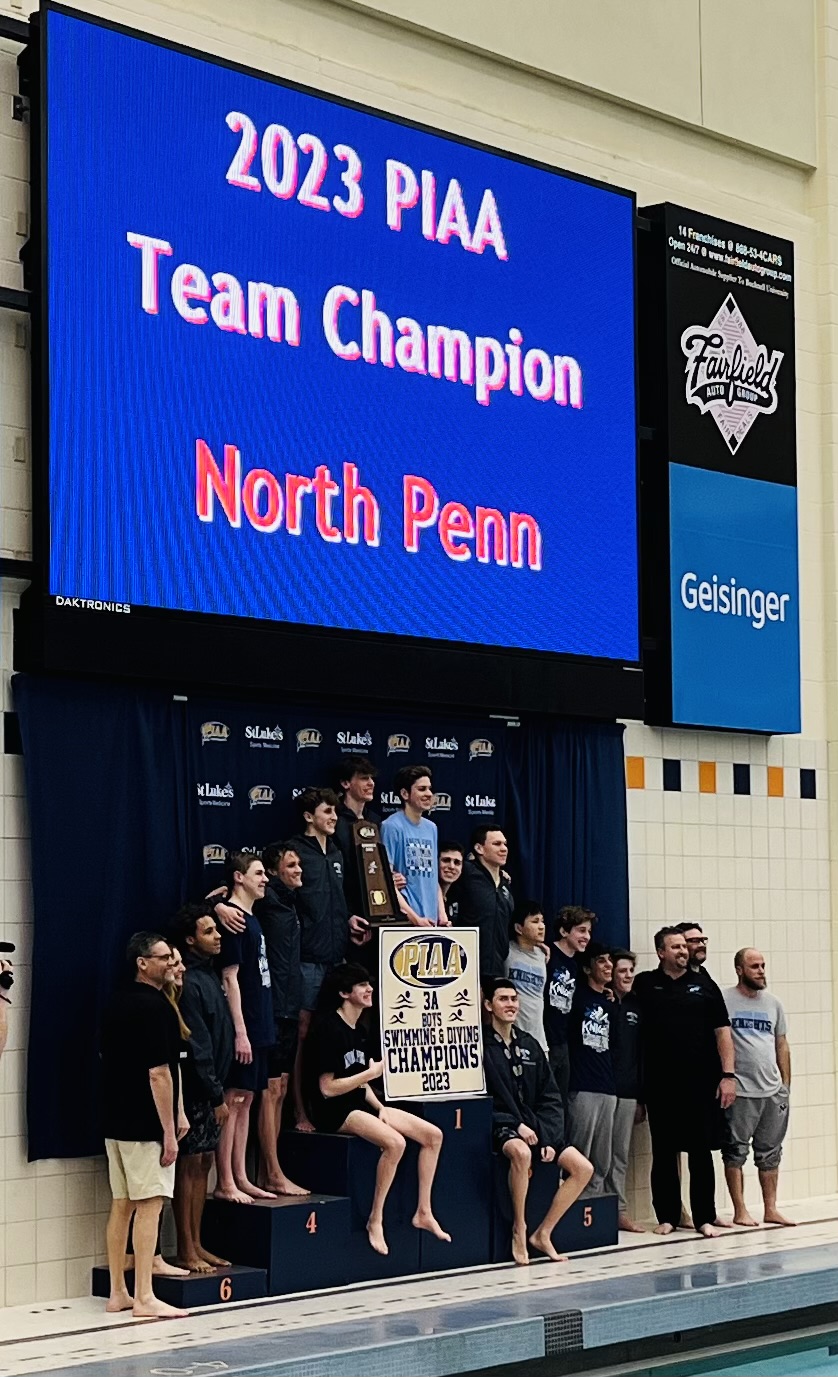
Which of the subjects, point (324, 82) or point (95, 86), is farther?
point (324, 82)

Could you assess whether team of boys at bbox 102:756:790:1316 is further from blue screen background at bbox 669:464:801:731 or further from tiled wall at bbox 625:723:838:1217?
blue screen background at bbox 669:464:801:731

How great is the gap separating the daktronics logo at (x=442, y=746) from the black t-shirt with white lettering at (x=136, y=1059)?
2.70 meters

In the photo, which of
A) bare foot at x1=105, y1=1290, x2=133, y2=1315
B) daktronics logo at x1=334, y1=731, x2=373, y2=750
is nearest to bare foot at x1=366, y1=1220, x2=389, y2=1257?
bare foot at x1=105, y1=1290, x2=133, y2=1315

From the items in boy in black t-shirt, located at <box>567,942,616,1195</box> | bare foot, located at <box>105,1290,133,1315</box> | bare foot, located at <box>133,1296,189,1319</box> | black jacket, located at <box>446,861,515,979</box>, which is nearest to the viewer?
bare foot, located at <box>133,1296,189,1319</box>

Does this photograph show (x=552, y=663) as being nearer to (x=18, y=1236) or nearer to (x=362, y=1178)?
(x=362, y=1178)

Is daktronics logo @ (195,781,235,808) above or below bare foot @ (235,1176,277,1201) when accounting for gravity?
above

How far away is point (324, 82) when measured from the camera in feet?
36.1

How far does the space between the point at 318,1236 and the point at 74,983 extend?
5.46 feet

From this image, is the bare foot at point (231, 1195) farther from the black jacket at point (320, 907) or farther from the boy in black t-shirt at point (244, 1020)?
the black jacket at point (320, 907)

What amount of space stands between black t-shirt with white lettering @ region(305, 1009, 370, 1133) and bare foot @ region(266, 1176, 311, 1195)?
0.30 m

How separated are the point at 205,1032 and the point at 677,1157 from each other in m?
3.61

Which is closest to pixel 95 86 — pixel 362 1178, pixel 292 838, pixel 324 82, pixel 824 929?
pixel 324 82

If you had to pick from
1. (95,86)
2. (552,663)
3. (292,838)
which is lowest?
(292,838)

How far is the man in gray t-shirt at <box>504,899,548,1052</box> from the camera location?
424 inches
